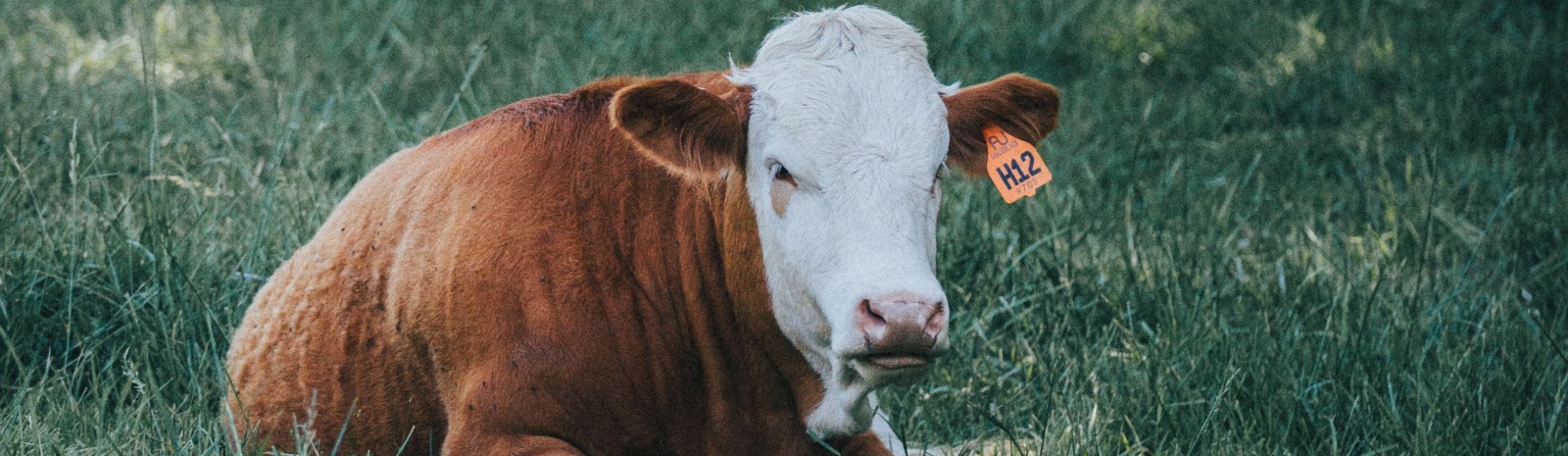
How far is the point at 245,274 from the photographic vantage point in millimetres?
4352

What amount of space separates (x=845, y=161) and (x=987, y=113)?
513mm

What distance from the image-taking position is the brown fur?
3.28 meters

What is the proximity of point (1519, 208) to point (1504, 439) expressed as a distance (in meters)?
2.31

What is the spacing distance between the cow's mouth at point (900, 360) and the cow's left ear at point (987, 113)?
25.3 inches

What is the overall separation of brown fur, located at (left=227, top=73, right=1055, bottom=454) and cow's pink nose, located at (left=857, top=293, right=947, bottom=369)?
1.82ft

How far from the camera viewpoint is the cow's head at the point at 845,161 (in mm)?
2947

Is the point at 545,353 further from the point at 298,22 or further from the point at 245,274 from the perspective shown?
the point at 298,22

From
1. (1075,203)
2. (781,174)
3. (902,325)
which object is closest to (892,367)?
(902,325)

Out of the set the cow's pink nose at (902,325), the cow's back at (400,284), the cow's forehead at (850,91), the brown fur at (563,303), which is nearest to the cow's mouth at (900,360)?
the cow's pink nose at (902,325)

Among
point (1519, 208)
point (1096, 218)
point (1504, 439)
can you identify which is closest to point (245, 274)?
point (1096, 218)

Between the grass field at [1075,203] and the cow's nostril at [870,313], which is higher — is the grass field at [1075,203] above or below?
below

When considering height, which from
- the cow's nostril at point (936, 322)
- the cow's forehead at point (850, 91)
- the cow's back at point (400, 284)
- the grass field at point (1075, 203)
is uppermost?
the cow's forehead at point (850, 91)

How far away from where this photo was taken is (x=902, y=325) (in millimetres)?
2840

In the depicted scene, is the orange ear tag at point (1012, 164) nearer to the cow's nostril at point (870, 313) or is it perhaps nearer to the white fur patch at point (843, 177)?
the white fur patch at point (843, 177)
